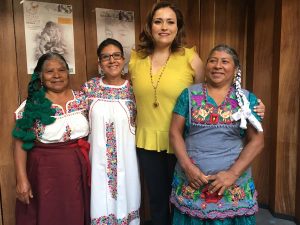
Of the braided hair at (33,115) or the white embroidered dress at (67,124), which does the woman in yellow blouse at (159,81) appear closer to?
the white embroidered dress at (67,124)

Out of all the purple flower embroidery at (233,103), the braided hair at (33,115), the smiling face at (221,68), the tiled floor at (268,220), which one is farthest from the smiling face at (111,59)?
the tiled floor at (268,220)

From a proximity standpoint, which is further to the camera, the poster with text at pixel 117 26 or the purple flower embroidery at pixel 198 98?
the poster with text at pixel 117 26

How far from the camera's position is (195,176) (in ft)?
4.99

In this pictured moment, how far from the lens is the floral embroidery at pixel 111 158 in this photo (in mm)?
1825

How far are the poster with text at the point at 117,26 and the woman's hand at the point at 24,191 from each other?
1.02 meters

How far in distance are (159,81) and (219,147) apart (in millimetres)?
496

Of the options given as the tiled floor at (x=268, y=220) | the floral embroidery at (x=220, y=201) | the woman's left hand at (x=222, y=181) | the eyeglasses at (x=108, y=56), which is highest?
the eyeglasses at (x=108, y=56)

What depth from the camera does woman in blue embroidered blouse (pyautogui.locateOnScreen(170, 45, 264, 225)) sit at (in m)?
1.52

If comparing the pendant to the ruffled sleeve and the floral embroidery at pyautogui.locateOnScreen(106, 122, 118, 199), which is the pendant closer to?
the ruffled sleeve

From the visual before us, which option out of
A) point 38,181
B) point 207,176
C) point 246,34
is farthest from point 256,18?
point 38,181

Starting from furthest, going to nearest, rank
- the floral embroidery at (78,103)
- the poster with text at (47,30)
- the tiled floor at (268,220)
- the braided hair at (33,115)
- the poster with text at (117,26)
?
the tiled floor at (268,220) → the poster with text at (117,26) → the poster with text at (47,30) → the floral embroidery at (78,103) → the braided hair at (33,115)

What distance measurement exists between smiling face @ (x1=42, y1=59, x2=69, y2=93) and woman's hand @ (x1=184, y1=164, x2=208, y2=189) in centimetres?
85

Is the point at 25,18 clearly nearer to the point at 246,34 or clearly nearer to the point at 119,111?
the point at 119,111

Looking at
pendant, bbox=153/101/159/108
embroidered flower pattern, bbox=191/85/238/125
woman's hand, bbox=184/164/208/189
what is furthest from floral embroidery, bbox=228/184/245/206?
pendant, bbox=153/101/159/108
